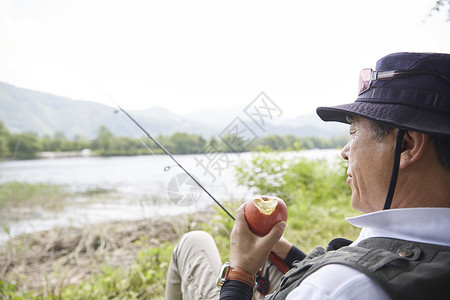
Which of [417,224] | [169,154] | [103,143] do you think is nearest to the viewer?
[417,224]

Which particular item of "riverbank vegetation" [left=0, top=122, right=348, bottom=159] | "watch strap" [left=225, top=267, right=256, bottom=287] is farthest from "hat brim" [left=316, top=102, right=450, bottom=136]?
"riverbank vegetation" [left=0, top=122, right=348, bottom=159]

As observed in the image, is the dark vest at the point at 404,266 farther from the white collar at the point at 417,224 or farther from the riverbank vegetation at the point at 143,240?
the riverbank vegetation at the point at 143,240

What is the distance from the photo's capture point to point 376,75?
945 mm

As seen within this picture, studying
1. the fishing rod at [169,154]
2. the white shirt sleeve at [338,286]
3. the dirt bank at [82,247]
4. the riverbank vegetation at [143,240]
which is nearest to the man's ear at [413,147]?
the white shirt sleeve at [338,286]

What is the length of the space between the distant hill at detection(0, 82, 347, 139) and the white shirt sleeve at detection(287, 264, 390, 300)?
223 centimetres

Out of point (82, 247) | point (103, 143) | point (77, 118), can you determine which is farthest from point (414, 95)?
point (103, 143)

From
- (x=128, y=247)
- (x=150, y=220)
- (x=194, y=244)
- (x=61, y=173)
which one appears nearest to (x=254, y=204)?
(x=194, y=244)

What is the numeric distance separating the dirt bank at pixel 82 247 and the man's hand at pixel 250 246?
227 cm

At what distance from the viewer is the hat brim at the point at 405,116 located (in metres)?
0.78

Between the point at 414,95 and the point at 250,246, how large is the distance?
0.63m

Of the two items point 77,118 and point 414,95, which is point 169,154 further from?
point 77,118

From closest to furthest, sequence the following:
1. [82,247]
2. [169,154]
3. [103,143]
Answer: [169,154] < [82,247] < [103,143]

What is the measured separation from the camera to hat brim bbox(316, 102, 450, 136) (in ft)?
2.55

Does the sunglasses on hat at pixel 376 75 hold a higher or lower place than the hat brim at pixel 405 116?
higher
